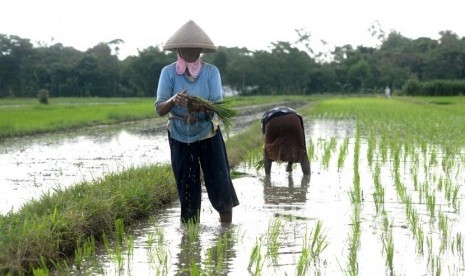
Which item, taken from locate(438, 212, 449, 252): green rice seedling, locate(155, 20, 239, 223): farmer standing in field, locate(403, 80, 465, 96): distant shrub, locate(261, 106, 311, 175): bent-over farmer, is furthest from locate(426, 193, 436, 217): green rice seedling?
locate(403, 80, 465, 96): distant shrub

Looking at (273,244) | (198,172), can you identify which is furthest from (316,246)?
(198,172)

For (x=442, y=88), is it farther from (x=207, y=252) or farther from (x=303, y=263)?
(x=303, y=263)

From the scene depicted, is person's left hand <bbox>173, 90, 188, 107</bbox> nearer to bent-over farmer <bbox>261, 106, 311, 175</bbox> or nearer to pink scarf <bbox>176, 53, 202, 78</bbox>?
pink scarf <bbox>176, 53, 202, 78</bbox>

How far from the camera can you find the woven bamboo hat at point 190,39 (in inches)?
154

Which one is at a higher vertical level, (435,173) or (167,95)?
(167,95)

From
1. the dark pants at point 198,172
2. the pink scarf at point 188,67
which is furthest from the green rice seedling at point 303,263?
the pink scarf at point 188,67

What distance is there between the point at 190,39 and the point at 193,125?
22.0 inches

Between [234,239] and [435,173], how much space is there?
12.0 ft

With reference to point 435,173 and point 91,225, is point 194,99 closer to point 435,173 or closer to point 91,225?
point 91,225

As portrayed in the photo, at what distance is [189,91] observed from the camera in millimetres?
4008

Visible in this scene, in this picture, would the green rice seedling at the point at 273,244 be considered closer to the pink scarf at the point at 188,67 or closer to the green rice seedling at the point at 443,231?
the green rice seedling at the point at 443,231

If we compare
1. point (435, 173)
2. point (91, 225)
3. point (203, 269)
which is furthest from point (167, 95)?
point (435, 173)

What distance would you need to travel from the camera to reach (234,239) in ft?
12.6

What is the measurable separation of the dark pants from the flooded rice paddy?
0.18 m
